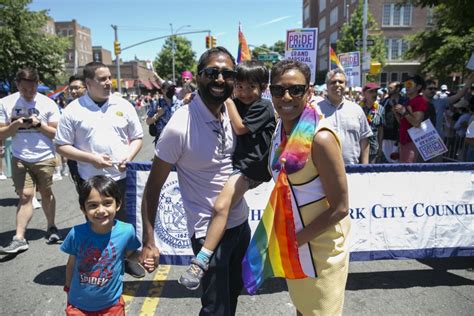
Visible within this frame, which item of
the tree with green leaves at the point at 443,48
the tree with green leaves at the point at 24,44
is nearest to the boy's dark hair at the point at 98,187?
the tree with green leaves at the point at 443,48

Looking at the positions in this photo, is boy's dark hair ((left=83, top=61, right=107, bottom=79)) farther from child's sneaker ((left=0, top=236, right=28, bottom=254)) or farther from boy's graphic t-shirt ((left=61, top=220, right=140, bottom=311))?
child's sneaker ((left=0, top=236, right=28, bottom=254))

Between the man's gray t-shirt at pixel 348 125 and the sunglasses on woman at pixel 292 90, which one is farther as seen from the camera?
the man's gray t-shirt at pixel 348 125

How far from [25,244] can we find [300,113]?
4.14 m

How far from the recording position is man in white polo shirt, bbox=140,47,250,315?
89.4 inches

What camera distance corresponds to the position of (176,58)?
69938 mm

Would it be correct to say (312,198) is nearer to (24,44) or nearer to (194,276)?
(194,276)

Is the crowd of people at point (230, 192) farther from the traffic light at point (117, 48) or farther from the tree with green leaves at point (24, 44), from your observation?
the traffic light at point (117, 48)

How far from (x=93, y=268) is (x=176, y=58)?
7019cm

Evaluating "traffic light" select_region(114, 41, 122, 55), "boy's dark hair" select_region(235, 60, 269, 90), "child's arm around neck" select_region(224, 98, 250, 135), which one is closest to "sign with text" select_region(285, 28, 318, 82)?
"boy's dark hair" select_region(235, 60, 269, 90)

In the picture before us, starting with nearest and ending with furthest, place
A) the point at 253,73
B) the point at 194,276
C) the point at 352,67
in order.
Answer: the point at 194,276
the point at 253,73
the point at 352,67

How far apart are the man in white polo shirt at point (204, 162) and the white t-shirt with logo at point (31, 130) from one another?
3463mm

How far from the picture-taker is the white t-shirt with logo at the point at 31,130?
16.6ft

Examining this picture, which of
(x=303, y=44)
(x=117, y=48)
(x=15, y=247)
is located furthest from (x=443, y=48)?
(x=117, y=48)

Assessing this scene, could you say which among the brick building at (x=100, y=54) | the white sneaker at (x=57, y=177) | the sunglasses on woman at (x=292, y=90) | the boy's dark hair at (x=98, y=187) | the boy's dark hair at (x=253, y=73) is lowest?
the white sneaker at (x=57, y=177)
